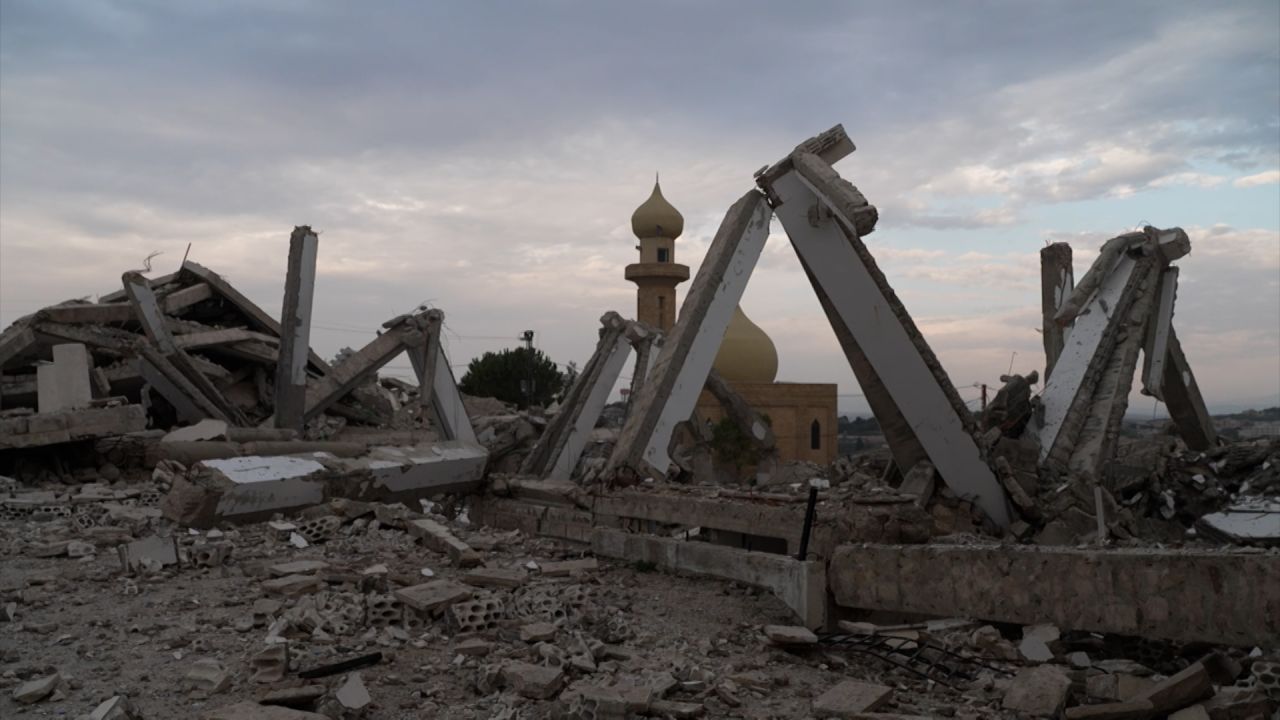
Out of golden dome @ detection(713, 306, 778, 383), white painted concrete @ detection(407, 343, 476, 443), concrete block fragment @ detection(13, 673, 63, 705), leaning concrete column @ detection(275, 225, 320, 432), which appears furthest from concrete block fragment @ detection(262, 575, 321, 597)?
golden dome @ detection(713, 306, 778, 383)

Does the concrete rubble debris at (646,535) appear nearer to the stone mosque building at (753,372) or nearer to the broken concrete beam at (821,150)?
the broken concrete beam at (821,150)

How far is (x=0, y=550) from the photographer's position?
687 centimetres

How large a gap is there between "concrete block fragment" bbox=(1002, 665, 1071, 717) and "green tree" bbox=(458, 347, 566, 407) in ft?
101

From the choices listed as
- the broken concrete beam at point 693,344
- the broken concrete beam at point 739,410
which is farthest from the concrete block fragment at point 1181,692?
the broken concrete beam at point 739,410

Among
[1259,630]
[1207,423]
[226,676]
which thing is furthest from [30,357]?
[1207,423]

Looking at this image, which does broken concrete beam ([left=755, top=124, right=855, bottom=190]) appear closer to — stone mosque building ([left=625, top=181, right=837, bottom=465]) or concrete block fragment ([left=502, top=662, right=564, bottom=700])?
concrete block fragment ([left=502, top=662, right=564, bottom=700])

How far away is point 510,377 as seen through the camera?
36.1m

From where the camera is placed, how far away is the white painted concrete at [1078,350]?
35.1 feet

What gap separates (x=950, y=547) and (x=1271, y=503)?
22.4ft

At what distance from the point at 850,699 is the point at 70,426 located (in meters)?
8.89

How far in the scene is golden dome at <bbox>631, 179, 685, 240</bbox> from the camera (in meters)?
32.7

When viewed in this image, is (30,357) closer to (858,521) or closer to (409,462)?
(409,462)

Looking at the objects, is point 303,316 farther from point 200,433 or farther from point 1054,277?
point 1054,277

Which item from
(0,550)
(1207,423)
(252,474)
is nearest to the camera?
(0,550)
